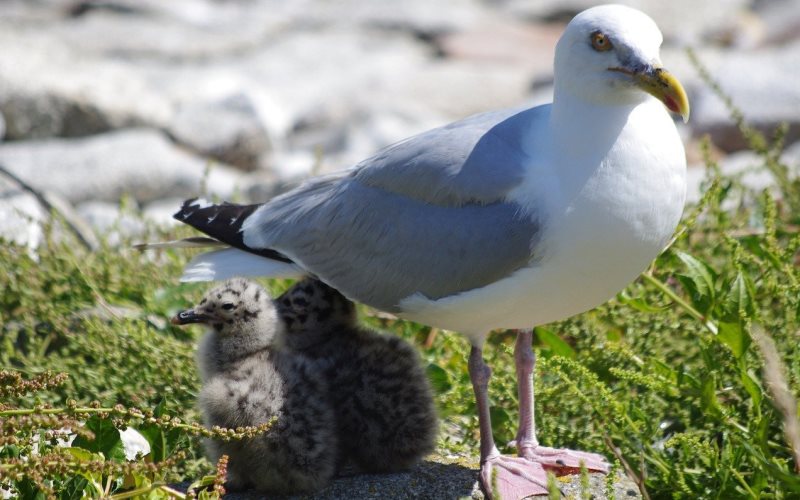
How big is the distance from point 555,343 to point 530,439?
16.5 inches

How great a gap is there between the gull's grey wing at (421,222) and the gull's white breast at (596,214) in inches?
2.5

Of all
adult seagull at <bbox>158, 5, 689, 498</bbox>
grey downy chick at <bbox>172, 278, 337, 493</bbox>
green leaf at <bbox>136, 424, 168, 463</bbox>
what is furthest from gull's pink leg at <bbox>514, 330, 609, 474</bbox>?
green leaf at <bbox>136, 424, 168, 463</bbox>

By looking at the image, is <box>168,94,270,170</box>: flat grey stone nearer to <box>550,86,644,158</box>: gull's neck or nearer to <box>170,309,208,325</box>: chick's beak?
<box>170,309,208,325</box>: chick's beak

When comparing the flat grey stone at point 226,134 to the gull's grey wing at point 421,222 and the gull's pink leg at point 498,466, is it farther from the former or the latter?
the gull's pink leg at point 498,466

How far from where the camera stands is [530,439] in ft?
13.1

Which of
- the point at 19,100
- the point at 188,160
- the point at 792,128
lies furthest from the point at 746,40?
the point at 19,100

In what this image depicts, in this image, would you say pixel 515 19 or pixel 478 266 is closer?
pixel 478 266

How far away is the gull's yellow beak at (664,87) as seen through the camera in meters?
3.32

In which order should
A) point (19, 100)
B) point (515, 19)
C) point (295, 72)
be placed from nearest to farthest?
point (19, 100) → point (295, 72) → point (515, 19)

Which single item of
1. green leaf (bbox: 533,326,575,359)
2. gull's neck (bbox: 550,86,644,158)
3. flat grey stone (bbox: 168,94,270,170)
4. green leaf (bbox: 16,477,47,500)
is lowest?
flat grey stone (bbox: 168,94,270,170)

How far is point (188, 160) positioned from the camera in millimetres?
8602

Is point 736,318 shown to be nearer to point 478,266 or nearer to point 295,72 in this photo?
point 478,266

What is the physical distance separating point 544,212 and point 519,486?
2.97 feet

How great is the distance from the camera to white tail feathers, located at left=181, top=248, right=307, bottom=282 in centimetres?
422
